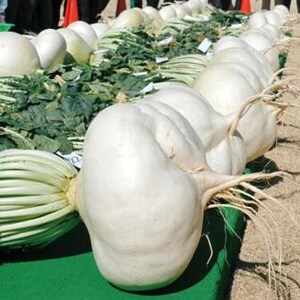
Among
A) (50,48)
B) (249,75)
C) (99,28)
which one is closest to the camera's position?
(249,75)

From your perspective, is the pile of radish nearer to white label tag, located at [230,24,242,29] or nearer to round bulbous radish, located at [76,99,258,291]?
round bulbous radish, located at [76,99,258,291]

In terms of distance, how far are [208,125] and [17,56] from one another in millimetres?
2069

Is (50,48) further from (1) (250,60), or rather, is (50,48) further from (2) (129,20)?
(2) (129,20)

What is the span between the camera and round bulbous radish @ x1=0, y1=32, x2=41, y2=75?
4.55 m

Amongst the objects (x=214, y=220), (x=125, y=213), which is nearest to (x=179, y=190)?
(x=125, y=213)

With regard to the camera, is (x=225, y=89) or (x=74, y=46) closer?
(x=225, y=89)

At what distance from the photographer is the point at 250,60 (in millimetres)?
4383

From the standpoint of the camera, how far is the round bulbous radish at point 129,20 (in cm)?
721

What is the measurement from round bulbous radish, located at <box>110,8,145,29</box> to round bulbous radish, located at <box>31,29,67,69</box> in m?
1.93

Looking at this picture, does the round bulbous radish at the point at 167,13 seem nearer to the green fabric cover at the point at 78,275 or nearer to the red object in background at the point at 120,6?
the red object in background at the point at 120,6

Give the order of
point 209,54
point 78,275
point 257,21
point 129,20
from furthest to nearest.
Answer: point 257,21 → point 129,20 → point 209,54 → point 78,275

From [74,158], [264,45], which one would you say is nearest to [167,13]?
[264,45]

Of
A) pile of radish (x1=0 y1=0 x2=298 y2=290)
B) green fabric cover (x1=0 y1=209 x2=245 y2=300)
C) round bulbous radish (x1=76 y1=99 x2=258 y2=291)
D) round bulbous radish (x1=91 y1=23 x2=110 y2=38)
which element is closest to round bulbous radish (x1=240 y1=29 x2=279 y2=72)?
round bulbous radish (x1=91 y1=23 x2=110 y2=38)

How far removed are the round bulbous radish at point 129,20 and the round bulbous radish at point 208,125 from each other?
4.14 m
